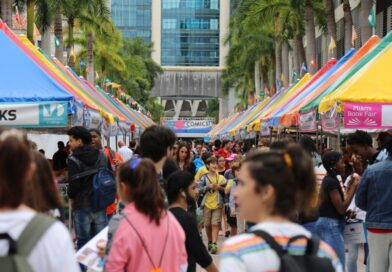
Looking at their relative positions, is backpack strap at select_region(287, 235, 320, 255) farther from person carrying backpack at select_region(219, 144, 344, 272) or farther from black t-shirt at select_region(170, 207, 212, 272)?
black t-shirt at select_region(170, 207, 212, 272)

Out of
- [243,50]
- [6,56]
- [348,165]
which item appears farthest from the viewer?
[243,50]

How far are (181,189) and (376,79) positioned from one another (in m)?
5.80

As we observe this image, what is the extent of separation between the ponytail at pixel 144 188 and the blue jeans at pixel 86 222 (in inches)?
172

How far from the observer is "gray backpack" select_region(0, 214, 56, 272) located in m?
2.88

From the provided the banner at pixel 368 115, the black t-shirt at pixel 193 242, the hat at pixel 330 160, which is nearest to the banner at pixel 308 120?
the banner at pixel 368 115

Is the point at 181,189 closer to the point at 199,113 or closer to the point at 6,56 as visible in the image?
the point at 6,56

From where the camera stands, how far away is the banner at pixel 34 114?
9.63 meters

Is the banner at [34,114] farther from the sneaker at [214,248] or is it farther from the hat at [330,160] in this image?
the hat at [330,160]

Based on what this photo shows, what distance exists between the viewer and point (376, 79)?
10.5 m

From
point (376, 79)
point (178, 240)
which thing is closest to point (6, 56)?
point (376, 79)

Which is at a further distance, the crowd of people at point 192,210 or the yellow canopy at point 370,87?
the yellow canopy at point 370,87

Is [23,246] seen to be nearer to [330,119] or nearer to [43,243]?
[43,243]

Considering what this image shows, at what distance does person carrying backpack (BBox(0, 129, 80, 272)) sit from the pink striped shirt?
115 centimetres

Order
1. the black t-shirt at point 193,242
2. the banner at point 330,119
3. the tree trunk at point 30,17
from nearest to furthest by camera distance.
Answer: the black t-shirt at point 193,242 → the banner at point 330,119 → the tree trunk at point 30,17
